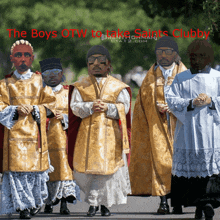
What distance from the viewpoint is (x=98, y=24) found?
20.2 metres

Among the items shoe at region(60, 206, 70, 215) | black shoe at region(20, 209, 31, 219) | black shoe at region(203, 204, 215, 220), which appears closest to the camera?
black shoe at region(203, 204, 215, 220)

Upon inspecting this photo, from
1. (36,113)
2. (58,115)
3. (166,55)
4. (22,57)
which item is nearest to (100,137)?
(36,113)

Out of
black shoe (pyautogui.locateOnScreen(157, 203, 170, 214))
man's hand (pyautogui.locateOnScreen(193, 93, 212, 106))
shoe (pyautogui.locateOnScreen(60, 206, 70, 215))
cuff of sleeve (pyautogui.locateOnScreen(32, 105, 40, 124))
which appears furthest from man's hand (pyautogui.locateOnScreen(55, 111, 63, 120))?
man's hand (pyautogui.locateOnScreen(193, 93, 212, 106))

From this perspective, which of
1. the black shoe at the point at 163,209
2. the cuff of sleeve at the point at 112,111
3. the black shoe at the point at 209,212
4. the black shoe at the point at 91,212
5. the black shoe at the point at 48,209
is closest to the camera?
the black shoe at the point at 209,212

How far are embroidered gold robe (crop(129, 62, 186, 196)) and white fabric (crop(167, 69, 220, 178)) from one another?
1.13 metres

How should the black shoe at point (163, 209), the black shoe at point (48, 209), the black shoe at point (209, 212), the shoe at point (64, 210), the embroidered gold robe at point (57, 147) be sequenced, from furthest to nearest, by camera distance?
the embroidered gold robe at point (57, 147) → the black shoe at point (48, 209) → the shoe at point (64, 210) → the black shoe at point (163, 209) → the black shoe at point (209, 212)

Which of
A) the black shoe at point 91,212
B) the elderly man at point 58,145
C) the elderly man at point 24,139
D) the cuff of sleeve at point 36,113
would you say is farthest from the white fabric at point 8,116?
the black shoe at point 91,212

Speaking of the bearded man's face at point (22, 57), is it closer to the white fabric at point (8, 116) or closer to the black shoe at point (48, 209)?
the white fabric at point (8, 116)

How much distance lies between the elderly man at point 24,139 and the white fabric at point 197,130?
1.73m

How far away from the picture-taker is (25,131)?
8945mm

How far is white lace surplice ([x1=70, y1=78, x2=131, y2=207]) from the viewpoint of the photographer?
895 cm

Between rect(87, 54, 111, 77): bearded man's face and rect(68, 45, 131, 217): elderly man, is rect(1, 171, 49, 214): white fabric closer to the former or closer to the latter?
rect(68, 45, 131, 217): elderly man

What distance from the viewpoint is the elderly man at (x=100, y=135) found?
8.95 meters

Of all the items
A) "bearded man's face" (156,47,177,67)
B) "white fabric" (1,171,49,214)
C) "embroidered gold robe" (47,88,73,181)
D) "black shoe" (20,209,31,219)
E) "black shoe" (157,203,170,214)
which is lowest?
"black shoe" (20,209,31,219)
